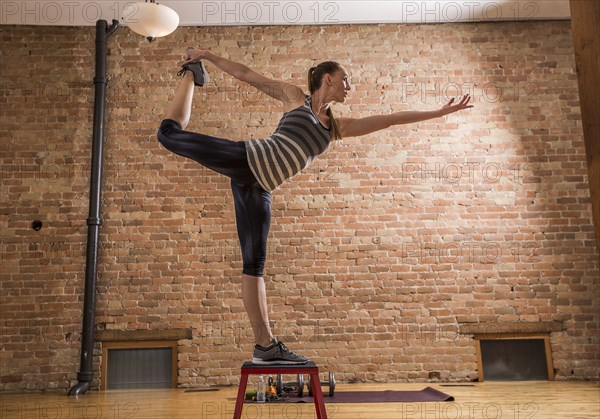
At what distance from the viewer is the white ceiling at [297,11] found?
6.07 meters

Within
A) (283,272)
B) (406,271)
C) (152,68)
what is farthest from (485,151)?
(152,68)

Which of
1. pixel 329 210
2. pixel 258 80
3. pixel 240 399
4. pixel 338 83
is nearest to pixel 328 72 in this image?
pixel 338 83

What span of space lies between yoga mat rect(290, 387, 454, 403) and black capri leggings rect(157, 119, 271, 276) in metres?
1.93

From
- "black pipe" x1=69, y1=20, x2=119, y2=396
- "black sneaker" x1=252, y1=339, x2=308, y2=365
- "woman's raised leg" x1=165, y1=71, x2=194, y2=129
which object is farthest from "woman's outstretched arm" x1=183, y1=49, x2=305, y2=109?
"black pipe" x1=69, y1=20, x2=119, y2=396

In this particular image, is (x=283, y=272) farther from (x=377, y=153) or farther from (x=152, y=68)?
(x=152, y=68)

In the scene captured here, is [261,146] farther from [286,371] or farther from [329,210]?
[329,210]

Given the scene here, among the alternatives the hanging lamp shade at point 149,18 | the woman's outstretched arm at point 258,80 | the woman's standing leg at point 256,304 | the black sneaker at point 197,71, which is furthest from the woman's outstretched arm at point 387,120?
the hanging lamp shade at point 149,18

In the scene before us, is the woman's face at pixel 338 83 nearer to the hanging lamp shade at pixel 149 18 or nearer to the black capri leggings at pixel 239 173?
the black capri leggings at pixel 239 173

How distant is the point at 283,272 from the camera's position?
19.6 ft

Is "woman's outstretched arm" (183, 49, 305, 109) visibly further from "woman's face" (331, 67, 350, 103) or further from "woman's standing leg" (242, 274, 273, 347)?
"woman's standing leg" (242, 274, 273, 347)

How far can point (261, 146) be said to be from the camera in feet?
8.61

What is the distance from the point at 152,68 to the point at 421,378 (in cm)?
436

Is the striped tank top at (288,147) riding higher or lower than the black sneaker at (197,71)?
lower

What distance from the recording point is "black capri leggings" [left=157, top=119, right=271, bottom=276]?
2.56 metres
